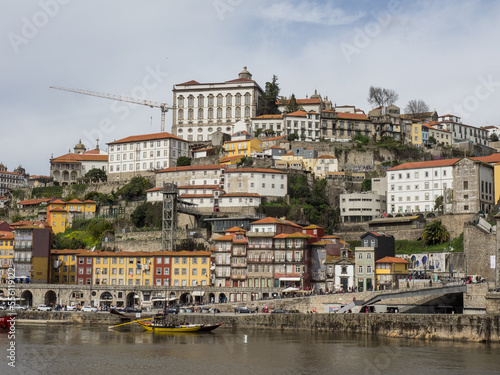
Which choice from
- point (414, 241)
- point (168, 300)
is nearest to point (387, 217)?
point (414, 241)

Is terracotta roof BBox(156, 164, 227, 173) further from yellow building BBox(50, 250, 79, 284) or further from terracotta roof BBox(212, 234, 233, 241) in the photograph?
terracotta roof BBox(212, 234, 233, 241)

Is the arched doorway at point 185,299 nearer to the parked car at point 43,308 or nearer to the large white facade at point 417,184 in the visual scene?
the parked car at point 43,308

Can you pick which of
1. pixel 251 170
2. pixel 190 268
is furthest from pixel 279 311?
pixel 251 170

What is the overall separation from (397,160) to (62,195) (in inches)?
2181

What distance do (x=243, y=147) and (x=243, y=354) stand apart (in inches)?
2663

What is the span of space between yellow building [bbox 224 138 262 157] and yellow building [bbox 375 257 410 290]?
42.7 m

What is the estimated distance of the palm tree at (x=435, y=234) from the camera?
85.9 metres

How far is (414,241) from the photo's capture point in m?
88.5

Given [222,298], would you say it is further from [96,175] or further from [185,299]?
[96,175]

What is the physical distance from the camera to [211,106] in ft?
438

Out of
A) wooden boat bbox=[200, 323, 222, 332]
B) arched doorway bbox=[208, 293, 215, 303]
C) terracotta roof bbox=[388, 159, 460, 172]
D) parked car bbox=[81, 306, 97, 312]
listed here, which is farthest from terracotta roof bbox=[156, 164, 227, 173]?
wooden boat bbox=[200, 323, 222, 332]

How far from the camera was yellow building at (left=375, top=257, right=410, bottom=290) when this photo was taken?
77.7m

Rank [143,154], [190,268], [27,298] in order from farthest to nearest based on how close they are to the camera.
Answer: [143,154]
[27,298]
[190,268]

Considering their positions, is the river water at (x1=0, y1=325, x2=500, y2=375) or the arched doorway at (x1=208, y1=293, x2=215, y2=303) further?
the arched doorway at (x1=208, y1=293, x2=215, y2=303)
